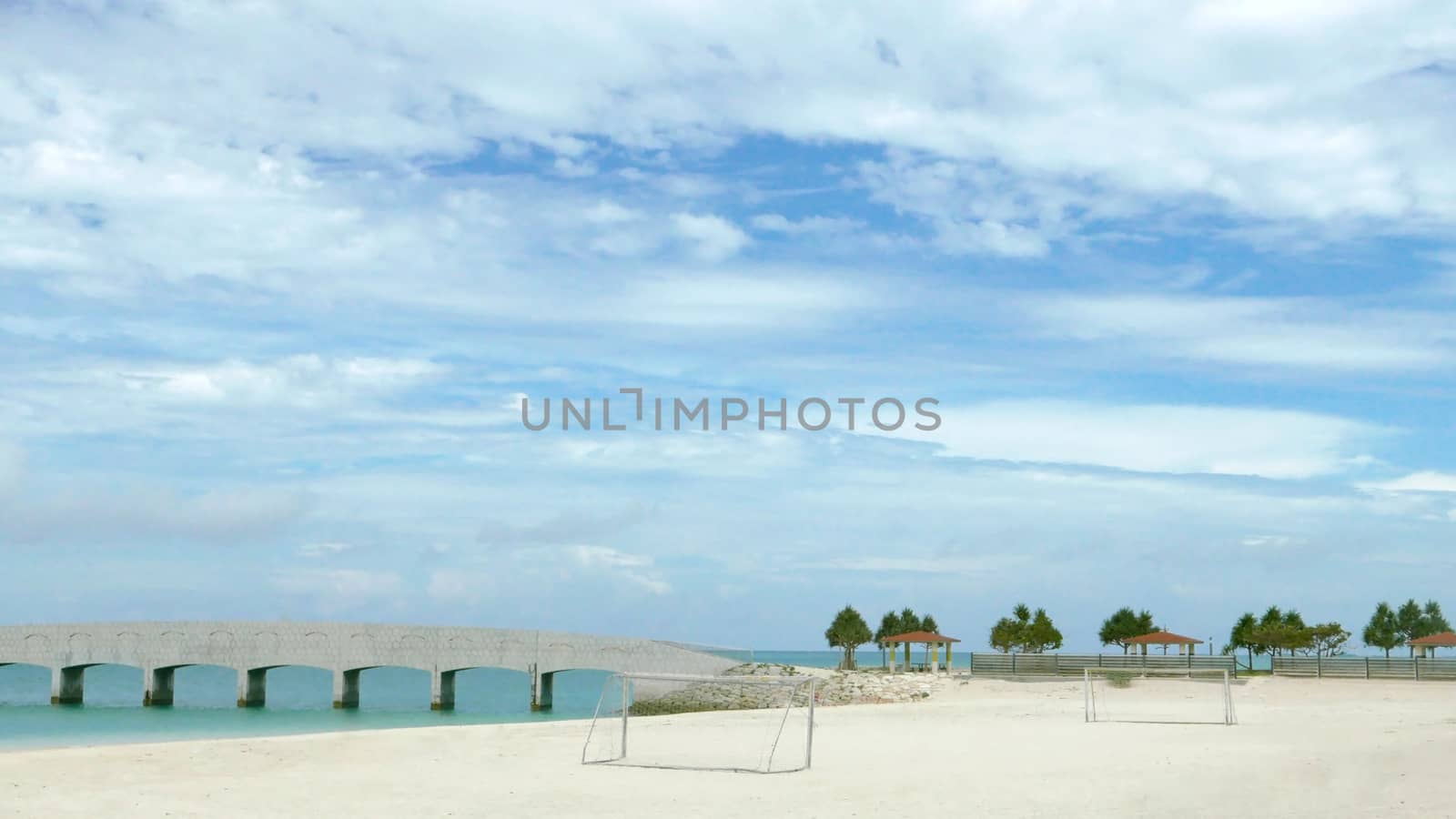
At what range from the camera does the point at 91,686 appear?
149875 mm

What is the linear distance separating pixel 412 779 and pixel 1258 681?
137ft

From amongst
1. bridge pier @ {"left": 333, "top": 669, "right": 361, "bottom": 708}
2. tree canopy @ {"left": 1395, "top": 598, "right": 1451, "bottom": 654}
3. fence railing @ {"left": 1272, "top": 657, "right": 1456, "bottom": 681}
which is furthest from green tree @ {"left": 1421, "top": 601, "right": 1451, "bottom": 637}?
bridge pier @ {"left": 333, "top": 669, "right": 361, "bottom": 708}

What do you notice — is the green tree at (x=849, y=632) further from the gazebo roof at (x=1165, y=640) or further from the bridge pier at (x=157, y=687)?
the bridge pier at (x=157, y=687)

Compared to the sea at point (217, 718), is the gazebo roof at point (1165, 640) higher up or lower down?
higher up

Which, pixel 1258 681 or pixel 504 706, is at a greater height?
pixel 1258 681

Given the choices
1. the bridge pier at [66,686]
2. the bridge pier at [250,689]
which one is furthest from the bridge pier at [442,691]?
the bridge pier at [66,686]

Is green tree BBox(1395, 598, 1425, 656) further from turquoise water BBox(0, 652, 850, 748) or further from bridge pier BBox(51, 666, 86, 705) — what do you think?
bridge pier BBox(51, 666, 86, 705)

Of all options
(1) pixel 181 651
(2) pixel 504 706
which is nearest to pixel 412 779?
(1) pixel 181 651

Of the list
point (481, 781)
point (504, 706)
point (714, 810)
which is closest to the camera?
point (714, 810)

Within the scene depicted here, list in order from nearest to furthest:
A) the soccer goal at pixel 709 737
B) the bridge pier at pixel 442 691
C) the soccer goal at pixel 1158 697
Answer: the soccer goal at pixel 709 737 < the soccer goal at pixel 1158 697 < the bridge pier at pixel 442 691

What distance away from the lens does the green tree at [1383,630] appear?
84.2m

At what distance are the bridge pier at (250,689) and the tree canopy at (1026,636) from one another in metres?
44.3

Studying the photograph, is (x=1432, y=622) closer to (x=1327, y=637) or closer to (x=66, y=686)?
(x=1327, y=637)

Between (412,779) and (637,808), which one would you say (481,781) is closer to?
(412,779)
